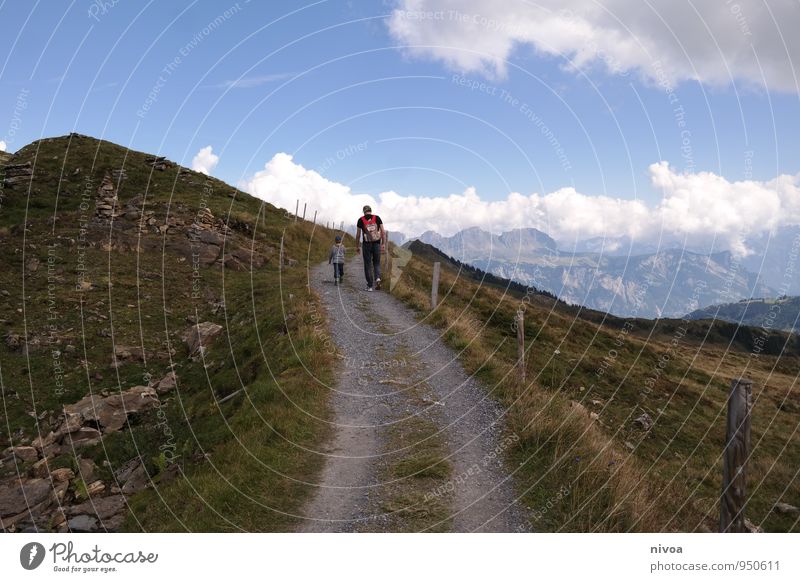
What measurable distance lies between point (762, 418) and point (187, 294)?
3570cm

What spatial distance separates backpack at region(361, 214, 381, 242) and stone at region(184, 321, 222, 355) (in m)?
7.16

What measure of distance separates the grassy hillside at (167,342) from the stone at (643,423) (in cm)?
1592

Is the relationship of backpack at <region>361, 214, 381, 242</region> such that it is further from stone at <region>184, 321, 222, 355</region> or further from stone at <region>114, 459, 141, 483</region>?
stone at <region>114, 459, 141, 483</region>

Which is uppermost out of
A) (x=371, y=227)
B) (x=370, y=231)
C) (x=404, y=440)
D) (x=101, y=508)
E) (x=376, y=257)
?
(x=371, y=227)

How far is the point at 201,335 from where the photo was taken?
59.5 feet

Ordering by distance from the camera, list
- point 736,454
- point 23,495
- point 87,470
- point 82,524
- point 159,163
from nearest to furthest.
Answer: point 736,454, point 82,524, point 23,495, point 87,470, point 159,163

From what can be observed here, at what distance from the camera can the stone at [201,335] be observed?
17547 mm

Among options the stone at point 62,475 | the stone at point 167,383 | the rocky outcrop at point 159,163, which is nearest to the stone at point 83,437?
the stone at point 62,475

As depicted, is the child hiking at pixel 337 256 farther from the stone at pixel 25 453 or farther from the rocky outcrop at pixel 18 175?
the rocky outcrop at pixel 18 175

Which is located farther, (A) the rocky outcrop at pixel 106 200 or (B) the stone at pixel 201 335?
(A) the rocky outcrop at pixel 106 200

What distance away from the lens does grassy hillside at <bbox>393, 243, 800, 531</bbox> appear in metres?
6.90

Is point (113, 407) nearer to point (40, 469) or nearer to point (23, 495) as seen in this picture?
point (40, 469)

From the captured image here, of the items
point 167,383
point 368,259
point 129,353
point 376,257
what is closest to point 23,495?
point 167,383

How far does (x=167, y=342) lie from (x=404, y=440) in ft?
Answer: 43.2
